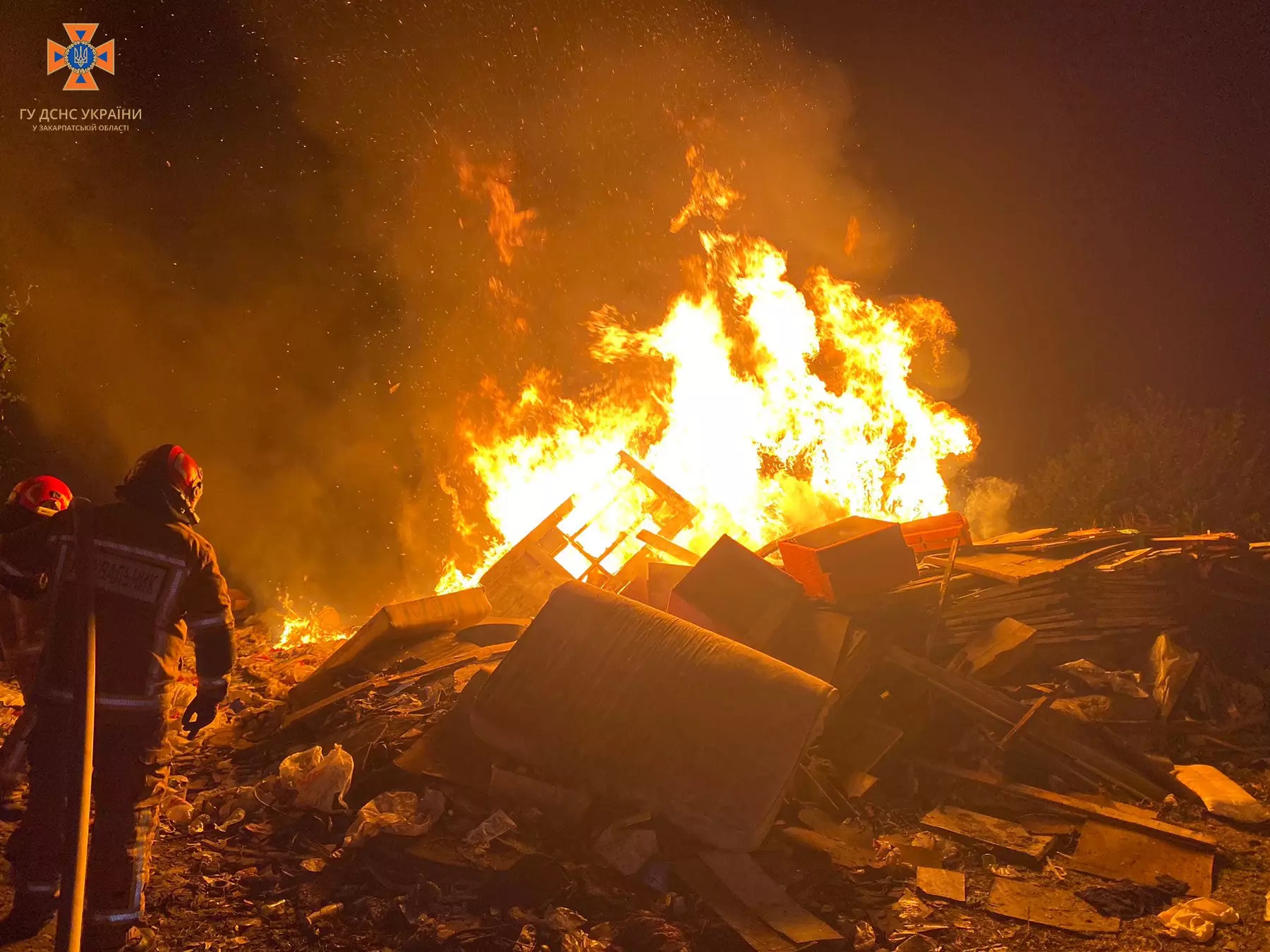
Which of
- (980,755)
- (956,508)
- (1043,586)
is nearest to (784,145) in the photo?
(956,508)

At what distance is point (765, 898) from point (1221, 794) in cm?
375

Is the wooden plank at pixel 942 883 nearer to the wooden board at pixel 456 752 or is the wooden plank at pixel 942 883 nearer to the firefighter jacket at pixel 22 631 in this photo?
the wooden board at pixel 456 752

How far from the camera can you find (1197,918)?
4.46 metres

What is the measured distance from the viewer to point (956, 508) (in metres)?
14.1

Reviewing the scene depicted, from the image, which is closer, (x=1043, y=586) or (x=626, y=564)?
(x=1043, y=586)

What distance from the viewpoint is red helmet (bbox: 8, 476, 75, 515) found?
4797 millimetres

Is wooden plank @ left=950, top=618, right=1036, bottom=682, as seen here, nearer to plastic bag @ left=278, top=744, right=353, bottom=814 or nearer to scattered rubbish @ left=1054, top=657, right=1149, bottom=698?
scattered rubbish @ left=1054, top=657, right=1149, bottom=698

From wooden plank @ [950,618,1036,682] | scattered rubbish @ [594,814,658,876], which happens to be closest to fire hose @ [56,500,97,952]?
scattered rubbish @ [594,814,658,876]

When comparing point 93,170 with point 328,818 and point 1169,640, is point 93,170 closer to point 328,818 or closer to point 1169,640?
point 328,818

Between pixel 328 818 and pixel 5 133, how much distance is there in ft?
46.9

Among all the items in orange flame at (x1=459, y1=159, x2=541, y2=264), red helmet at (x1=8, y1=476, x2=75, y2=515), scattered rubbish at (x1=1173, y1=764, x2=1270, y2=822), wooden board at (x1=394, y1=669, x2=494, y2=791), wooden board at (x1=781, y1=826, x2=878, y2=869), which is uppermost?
orange flame at (x1=459, y1=159, x2=541, y2=264)

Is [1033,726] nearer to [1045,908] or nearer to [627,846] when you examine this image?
[1045,908]

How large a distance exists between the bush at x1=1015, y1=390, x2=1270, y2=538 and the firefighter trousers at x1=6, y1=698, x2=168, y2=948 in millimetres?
13124

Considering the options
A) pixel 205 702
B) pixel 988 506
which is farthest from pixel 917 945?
pixel 988 506
